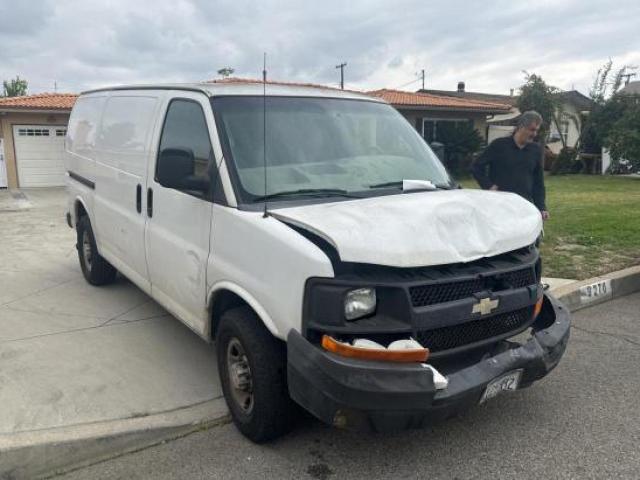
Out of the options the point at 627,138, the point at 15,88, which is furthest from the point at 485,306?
the point at 15,88

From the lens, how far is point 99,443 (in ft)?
10.9

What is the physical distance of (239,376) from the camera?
3.43m

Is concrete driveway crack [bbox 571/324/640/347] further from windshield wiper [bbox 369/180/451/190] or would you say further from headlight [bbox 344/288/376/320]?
headlight [bbox 344/288/376/320]

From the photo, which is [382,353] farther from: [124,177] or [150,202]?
[124,177]

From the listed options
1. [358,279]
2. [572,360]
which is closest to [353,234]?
[358,279]

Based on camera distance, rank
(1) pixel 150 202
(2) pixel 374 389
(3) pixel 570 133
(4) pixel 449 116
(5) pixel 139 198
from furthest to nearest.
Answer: (3) pixel 570 133
(4) pixel 449 116
(5) pixel 139 198
(1) pixel 150 202
(2) pixel 374 389

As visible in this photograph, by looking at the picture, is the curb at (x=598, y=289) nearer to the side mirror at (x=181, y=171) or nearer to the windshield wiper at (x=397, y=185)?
the windshield wiper at (x=397, y=185)

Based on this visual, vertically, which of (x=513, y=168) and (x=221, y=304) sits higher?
(x=513, y=168)

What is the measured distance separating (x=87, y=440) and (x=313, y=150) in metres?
2.21

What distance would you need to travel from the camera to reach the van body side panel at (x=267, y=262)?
2840mm

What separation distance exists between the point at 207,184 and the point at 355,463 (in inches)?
72.8

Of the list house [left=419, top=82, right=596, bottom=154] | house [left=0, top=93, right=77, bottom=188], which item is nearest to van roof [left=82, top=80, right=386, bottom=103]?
house [left=0, top=93, right=77, bottom=188]

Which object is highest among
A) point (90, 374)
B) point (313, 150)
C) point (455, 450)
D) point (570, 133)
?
point (570, 133)

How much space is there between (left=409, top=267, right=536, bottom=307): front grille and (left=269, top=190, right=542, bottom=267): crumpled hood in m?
0.12
